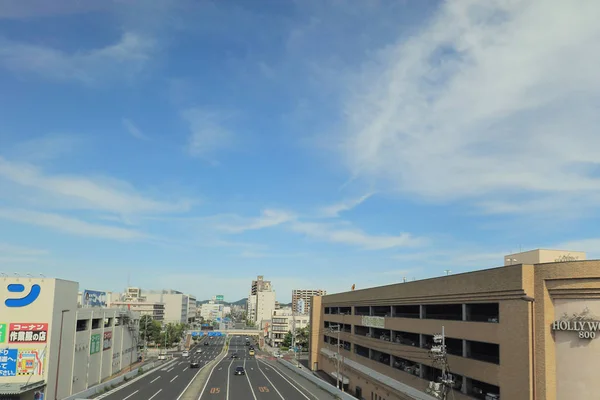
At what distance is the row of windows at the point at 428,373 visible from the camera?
3416 centimetres

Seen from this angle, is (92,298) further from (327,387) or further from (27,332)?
(327,387)

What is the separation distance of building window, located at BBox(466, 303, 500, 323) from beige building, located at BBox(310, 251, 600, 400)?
79mm

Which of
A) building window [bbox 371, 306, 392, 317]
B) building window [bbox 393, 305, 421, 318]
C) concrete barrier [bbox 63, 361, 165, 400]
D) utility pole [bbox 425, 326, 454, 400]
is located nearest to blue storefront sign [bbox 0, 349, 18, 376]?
concrete barrier [bbox 63, 361, 165, 400]

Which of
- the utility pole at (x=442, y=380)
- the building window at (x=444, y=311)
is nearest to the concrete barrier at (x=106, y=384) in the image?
the utility pole at (x=442, y=380)

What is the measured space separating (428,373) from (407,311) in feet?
27.8

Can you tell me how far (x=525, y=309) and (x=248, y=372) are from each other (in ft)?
214

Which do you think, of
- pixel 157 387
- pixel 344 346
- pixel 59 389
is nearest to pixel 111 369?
pixel 157 387

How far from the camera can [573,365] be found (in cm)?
2695

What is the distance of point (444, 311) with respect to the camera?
42438 mm

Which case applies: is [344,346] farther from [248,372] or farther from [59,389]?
[59,389]

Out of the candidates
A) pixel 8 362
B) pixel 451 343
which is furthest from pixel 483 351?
pixel 8 362

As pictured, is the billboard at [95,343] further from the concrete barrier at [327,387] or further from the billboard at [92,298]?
the concrete barrier at [327,387]

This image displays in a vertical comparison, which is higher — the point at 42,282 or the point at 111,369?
the point at 42,282

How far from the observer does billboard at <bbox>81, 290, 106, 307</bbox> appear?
75688 mm
